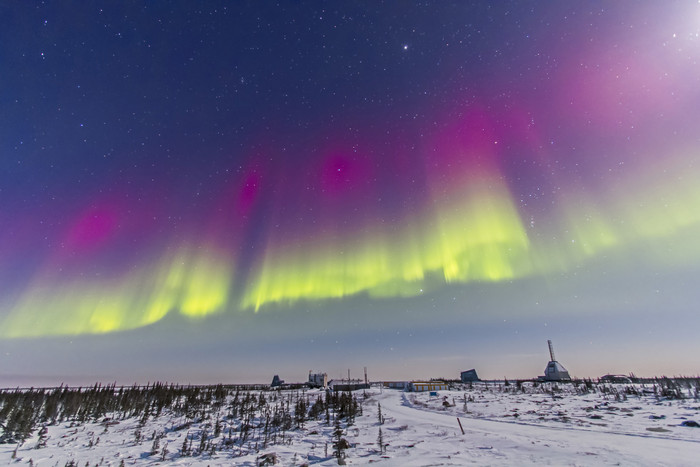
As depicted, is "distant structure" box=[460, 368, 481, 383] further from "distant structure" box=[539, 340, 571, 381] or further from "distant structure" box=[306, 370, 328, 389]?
"distant structure" box=[306, 370, 328, 389]

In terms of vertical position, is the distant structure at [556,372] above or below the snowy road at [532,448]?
above

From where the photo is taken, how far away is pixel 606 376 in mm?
86625

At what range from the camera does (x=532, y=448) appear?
537 inches

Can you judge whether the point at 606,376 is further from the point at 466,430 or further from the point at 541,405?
the point at 466,430

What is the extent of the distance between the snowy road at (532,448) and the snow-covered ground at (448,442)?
35mm

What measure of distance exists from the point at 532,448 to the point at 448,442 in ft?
12.6

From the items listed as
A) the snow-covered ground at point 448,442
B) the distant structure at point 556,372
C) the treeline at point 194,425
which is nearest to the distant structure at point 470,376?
the distant structure at point 556,372

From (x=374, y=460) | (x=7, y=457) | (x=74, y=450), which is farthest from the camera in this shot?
(x=74, y=450)

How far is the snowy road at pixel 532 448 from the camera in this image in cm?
1152

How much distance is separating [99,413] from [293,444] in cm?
2849

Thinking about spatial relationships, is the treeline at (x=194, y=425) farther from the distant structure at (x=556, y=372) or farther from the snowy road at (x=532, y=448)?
the distant structure at (x=556, y=372)

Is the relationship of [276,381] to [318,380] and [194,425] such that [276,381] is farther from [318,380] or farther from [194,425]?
[194,425]

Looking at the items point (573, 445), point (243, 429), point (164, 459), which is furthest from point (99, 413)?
point (573, 445)

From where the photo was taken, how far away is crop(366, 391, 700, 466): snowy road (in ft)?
37.8
